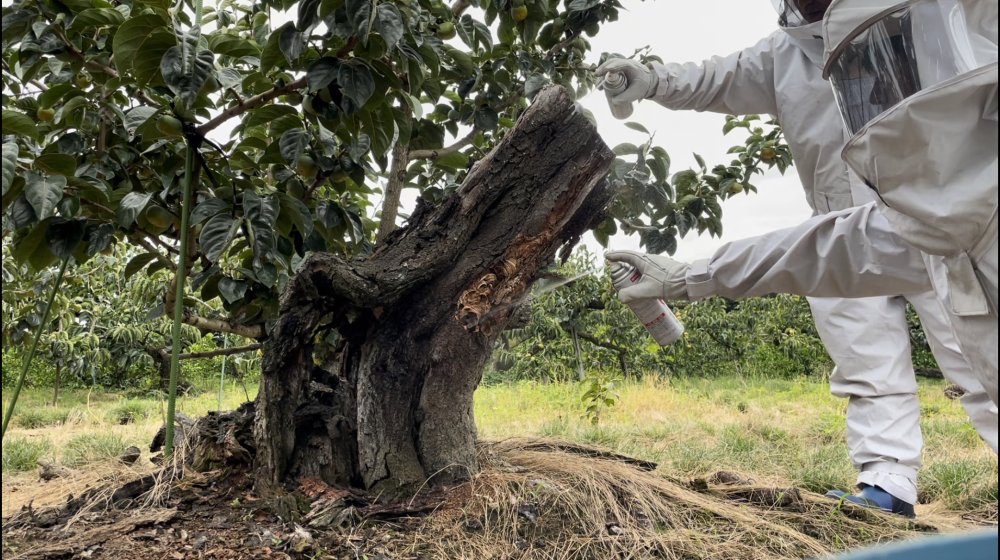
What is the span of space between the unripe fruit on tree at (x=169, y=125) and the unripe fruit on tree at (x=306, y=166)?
0.92 ft

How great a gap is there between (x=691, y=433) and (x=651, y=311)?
178 cm

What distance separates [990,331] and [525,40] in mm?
1362

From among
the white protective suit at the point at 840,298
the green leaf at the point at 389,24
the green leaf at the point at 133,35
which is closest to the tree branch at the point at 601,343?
the white protective suit at the point at 840,298

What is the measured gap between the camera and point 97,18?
4.50 ft

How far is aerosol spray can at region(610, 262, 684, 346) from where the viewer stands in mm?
1766

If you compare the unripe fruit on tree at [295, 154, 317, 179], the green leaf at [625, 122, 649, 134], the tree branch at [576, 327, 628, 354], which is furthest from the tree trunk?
the tree branch at [576, 327, 628, 354]

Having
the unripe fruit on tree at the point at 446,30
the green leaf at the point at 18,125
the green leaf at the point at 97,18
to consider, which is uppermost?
the unripe fruit on tree at the point at 446,30

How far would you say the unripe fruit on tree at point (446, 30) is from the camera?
73.9 inches

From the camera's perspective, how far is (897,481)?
1.91 m

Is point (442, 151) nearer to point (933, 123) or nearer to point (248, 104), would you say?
point (248, 104)

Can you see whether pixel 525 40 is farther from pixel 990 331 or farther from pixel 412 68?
pixel 990 331

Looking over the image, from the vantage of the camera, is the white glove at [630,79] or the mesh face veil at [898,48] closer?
the mesh face veil at [898,48]

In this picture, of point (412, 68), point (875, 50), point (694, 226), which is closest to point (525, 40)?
point (412, 68)

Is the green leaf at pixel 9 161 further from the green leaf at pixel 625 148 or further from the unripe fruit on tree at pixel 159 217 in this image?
the green leaf at pixel 625 148
